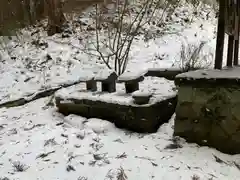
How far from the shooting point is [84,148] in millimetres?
3617

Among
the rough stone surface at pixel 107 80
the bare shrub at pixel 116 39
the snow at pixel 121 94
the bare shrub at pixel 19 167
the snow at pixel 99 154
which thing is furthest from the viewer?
the bare shrub at pixel 116 39

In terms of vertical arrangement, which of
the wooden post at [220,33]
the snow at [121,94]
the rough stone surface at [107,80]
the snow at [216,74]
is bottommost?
the snow at [121,94]

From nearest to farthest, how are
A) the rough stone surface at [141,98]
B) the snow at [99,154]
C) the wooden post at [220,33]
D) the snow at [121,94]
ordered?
1. the snow at [99,154]
2. the wooden post at [220,33]
3. the rough stone surface at [141,98]
4. the snow at [121,94]

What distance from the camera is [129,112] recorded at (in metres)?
3.99

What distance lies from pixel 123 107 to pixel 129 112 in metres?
0.10

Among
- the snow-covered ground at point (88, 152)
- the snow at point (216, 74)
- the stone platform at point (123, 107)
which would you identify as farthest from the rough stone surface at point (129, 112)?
the snow at point (216, 74)

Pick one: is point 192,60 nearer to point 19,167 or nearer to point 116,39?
point 116,39

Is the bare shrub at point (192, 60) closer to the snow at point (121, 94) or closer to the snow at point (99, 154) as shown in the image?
the snow at point (121, 94)

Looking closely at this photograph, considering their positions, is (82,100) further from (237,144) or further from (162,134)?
(237,144)

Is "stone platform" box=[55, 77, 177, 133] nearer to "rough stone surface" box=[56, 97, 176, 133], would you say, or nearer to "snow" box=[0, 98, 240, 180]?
"rough stone surface" box=[56, 97, 176, 133]

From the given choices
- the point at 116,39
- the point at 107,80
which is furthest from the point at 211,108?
the point at 116,39

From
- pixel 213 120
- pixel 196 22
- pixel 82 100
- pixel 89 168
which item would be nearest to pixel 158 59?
pixel 196 22

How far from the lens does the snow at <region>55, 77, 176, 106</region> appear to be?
13.5 ft

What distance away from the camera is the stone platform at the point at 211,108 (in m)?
3.46
